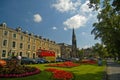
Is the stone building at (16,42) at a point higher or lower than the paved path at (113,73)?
higher

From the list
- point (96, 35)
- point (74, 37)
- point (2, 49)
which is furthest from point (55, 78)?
point (74, 37)

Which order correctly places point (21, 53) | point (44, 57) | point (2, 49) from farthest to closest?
point (21, 53), point (2, 49), point (44, 57)

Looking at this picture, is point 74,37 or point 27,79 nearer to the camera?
point 27,79

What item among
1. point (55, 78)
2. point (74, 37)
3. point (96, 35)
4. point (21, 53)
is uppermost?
point (74, 37)

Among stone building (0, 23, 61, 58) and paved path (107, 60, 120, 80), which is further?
stone building (0, 23, 61, 58)

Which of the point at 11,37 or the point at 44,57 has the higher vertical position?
the point at 11,37

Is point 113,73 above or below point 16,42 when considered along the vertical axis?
below

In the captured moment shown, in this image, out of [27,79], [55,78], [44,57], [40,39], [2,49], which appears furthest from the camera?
[40,39]

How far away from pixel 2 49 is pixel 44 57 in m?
13.8

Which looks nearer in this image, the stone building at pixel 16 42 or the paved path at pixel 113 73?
the paved path at pixel 113 73

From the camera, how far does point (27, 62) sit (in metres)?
39.5

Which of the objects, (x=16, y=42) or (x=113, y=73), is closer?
(x=113, y=73)

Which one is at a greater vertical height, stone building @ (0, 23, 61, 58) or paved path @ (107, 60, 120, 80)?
stone building @ (0, 23, 61, 58)

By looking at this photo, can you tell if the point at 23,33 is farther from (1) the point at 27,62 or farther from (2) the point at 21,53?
(1) the point at 27,62
